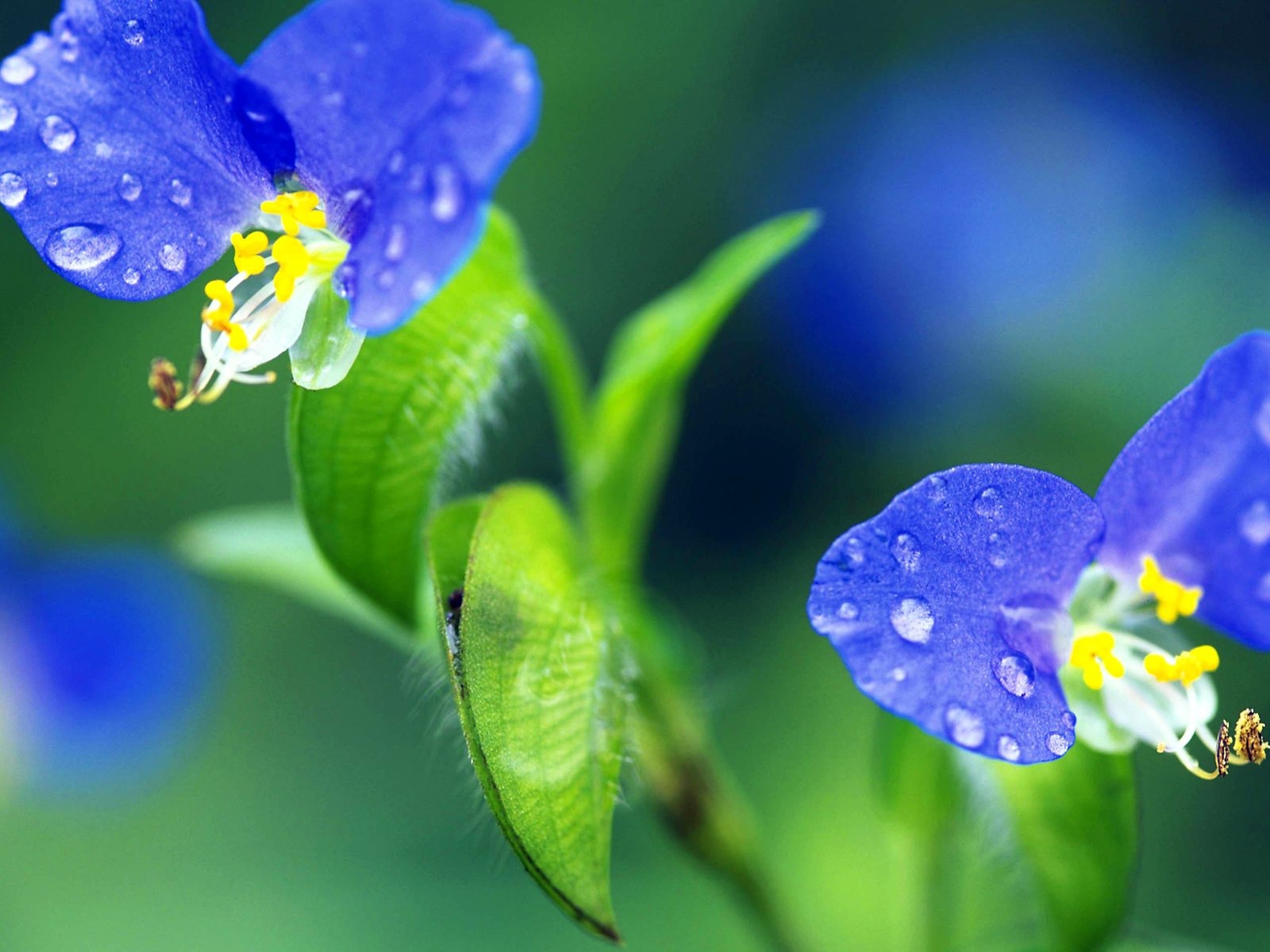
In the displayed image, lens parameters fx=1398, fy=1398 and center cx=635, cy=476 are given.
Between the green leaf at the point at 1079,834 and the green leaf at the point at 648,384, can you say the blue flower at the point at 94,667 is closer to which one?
the green leaf at the point at 648,384

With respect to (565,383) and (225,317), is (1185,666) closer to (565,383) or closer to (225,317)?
(565,383)

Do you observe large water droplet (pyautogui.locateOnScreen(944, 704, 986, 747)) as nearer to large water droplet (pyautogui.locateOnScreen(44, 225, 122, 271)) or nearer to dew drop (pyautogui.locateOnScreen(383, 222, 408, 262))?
dew drop (pyautogui.locateOnScreen(383, 222, 408, 262))

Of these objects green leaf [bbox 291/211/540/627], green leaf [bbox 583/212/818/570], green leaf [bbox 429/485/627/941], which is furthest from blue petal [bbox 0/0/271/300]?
green leaf [bbox 583/212/818/570]

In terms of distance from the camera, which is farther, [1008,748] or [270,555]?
[270,555]

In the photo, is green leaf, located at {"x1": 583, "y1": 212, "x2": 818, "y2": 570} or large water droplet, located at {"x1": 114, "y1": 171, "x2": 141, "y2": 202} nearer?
large water droplet, located at {"x1": 114, "y1": 171, "x2": 141, "y2": 202}

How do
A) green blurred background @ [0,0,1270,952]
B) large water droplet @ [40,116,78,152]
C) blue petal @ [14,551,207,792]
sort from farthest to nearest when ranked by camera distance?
blue petal @ [14,551,207,792]
green blurred background @ [0,0,1270,952]
large water droplet @ [40,116,78,152]

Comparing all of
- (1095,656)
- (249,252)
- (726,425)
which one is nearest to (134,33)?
(249,252)

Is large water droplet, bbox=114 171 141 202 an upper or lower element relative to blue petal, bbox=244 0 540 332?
lower
